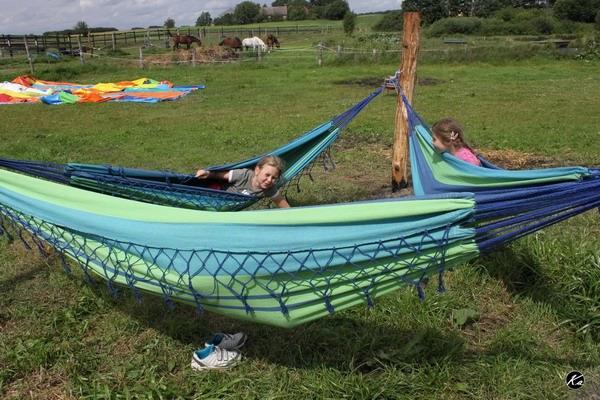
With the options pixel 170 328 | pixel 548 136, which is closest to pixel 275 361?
pixel 170 328

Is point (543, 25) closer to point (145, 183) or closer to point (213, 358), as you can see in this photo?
point (145, 183)

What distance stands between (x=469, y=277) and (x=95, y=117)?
813 cm

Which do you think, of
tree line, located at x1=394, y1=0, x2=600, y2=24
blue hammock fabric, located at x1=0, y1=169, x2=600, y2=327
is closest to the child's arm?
blue hammock fabric, located at x1=0, y1=169, x2=600, y2=327

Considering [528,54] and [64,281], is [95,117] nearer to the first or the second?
[64,281]

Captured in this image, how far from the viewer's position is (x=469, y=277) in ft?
10.0

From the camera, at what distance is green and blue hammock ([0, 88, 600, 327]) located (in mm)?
1815

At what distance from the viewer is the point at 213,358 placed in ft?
7.85

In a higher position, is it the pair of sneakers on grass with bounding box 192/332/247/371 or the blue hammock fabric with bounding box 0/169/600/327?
the blue hammock fabric with bounding box 0/169/600/327

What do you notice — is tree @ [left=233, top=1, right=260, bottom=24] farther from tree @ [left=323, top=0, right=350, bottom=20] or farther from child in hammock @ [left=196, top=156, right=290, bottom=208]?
child in hammock @ [left=196, top=156, right=290, bottom=208]

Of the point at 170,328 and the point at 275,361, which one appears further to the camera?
the point at 170,328

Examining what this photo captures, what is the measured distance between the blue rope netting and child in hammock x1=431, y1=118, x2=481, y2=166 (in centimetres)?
144

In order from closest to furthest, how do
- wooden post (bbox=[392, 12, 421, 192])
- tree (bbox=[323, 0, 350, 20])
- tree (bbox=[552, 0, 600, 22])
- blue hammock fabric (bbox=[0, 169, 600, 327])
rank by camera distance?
blue hammock fabric (bbox=[0, 169, 600, 327]) → wooden post (bbox=[392, 12, 421, 192]) → tree (bbox=[552, 0, 600, 22]) → tree (bbox=[323, 0, 350, 20])

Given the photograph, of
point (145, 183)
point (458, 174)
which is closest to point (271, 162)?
point (145, 183)

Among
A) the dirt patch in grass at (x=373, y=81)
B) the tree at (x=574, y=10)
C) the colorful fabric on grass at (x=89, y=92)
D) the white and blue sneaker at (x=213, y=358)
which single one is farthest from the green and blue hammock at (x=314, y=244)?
the tree at (x=574, y=10)
